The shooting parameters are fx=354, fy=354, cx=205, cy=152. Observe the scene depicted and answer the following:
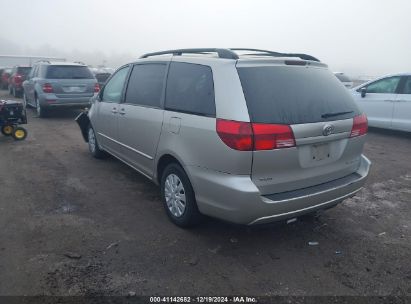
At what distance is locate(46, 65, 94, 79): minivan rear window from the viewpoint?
1076cm

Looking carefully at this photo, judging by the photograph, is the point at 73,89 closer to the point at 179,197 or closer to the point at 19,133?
the point at 19,133

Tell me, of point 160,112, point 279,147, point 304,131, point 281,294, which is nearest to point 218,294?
point 281,294

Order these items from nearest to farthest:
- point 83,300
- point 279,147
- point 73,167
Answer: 1. point 83,300
2. point 279,147
3. point 73,167

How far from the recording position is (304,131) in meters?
3.12

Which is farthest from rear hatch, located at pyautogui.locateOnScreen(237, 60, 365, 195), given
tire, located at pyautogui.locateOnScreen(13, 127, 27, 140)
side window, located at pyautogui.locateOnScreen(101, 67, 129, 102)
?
tire, located at pyautogui.locateOnScreen(13, 127, 27, 140)

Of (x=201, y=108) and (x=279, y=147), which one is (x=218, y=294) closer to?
(x=279, y=147)

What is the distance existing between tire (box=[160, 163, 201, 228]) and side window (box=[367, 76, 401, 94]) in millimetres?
7440

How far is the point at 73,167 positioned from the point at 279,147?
13.7 feet

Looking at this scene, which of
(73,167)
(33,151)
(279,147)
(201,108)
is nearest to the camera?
(279,147)

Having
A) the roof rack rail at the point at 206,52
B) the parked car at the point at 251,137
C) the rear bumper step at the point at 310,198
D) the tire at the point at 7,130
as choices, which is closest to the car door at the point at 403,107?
the parked car at the point at 251,137

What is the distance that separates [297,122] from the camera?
10.2 ft

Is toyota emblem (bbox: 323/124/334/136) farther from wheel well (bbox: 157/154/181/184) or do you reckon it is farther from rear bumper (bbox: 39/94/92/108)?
rear bumper (bbox: 39/94/92/108)

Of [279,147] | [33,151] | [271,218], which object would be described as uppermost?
[279,147]

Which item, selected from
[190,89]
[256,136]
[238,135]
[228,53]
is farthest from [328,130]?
[190,89]
